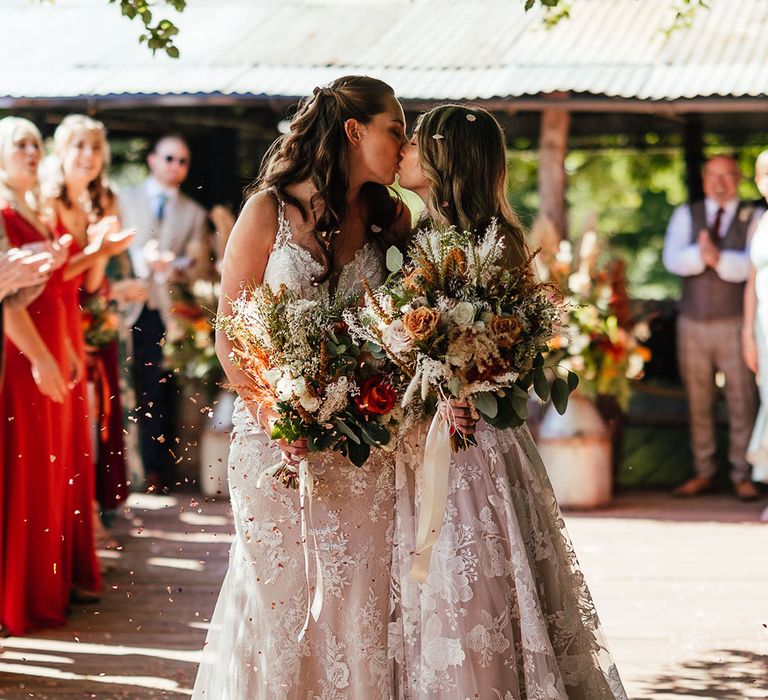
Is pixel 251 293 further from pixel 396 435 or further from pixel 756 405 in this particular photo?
pixel 756 405

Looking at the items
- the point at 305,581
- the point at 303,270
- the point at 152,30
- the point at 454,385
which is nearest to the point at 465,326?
the point at 454,385

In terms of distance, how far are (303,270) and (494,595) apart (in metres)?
1.17

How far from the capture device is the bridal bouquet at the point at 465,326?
3773 mm

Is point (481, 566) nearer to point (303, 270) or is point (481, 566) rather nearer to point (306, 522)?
point (306, 522)

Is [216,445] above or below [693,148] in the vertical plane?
below

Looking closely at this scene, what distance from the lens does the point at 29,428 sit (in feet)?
20.8

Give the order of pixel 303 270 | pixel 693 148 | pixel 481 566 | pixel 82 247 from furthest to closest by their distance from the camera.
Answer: pixel 693 148 → pixel 82 247 → pixel 303 270 → pixel 481 566

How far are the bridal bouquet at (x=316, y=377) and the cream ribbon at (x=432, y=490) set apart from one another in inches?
5.3

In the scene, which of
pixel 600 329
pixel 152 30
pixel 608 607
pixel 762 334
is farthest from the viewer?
pixel 600 329

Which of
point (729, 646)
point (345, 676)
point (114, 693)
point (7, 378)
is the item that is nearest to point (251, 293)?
point (345, 676)

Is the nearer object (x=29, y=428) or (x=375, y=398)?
(x=375, y=398)

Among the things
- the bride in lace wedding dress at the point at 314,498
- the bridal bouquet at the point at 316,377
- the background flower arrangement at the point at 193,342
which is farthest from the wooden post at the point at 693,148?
the bridal bouquet at the point at 316,377

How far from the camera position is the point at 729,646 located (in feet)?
19.8

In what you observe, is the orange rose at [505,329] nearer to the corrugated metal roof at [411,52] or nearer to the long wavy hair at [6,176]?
the long wavy hair at [6,176]
